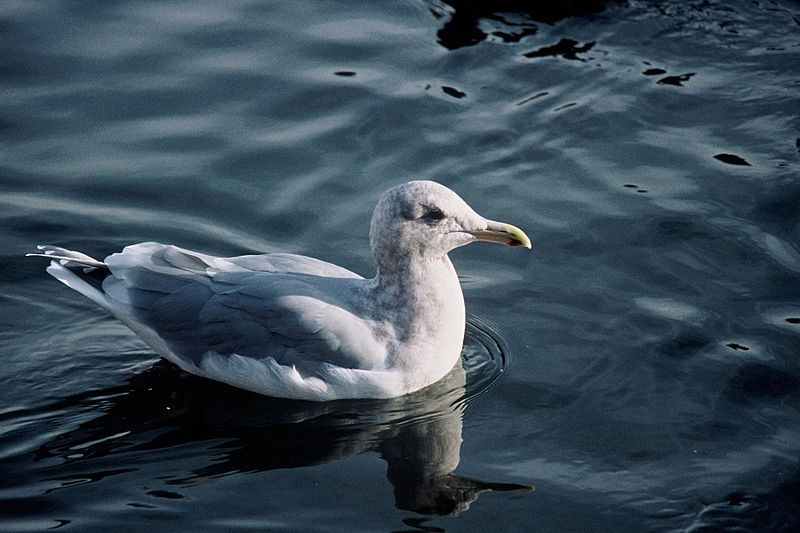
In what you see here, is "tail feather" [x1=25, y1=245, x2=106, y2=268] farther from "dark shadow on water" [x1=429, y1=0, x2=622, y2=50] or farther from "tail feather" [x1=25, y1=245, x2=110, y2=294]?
"dark shadow on water" [x1=429, y1=0, x2=622, y2=50]

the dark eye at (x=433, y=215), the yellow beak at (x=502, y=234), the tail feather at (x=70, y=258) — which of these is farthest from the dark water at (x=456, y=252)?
the dark eye at (x=433, y=215)

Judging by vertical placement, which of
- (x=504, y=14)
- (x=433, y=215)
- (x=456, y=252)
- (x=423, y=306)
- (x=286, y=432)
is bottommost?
(x=286, y=432)

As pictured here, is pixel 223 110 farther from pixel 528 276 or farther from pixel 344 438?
pixel 344 438

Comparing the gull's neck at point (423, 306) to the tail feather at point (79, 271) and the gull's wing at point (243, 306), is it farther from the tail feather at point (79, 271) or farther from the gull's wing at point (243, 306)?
the tail feather at point (79, 271)

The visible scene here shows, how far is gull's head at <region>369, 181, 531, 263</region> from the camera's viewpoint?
273 inches

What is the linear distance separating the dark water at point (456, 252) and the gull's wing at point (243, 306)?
32cm

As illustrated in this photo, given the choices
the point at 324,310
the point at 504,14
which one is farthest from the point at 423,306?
the point at 504,14

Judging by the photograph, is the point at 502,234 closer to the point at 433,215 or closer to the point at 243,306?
the point at 433,215

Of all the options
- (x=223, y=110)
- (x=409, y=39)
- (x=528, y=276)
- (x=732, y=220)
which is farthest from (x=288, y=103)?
(x=732, y=220)

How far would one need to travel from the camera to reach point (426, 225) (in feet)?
22.9

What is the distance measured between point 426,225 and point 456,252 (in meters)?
1.65

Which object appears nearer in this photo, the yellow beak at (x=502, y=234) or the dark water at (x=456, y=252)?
the dark water at (x=456, y=252)

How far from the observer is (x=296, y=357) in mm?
6891

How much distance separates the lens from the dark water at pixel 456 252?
247 inches
